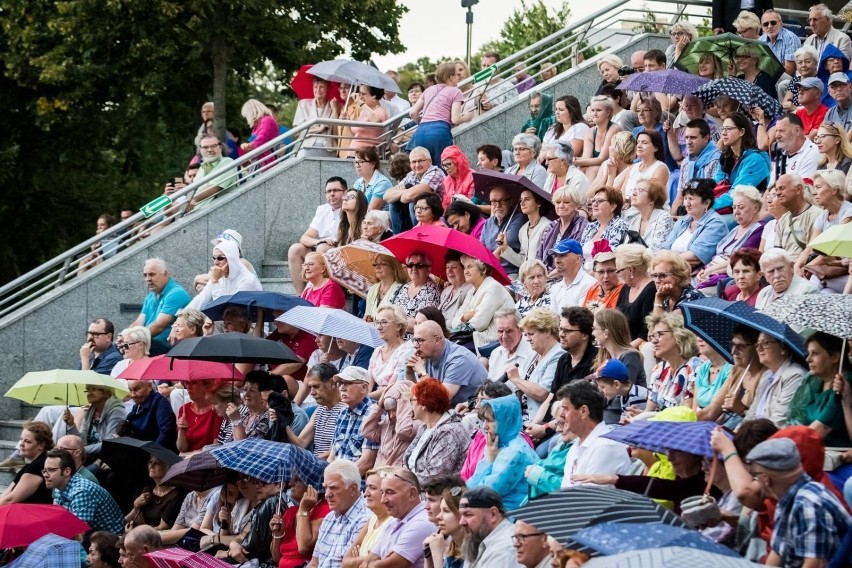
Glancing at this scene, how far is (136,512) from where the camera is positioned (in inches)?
530

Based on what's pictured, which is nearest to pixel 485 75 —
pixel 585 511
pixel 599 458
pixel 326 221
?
pixel 326 221

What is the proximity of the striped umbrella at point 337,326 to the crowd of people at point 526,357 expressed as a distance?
227 millimetres

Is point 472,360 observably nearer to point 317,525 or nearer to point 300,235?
point 317,525

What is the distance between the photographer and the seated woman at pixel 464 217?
15.8 meters

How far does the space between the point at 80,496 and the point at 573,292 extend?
452 centimetres

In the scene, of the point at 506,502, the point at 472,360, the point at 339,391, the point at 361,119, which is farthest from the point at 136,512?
the point at 361,119

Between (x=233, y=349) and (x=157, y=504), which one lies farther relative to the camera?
(x=233, y=349)

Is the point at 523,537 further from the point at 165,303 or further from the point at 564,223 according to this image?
the point at 165,303

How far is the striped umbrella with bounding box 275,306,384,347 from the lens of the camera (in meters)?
13.7

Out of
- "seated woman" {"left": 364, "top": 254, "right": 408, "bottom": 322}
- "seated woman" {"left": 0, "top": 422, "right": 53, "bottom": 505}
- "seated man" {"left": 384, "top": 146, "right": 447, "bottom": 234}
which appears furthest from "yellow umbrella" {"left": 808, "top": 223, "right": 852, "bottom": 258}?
"seated woman" {"left": 0, "top": 422, "right": 53, "bottom": 505}

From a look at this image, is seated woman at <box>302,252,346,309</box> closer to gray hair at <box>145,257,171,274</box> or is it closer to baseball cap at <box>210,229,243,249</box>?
baseball cap at <box>210,229,243,249</box>

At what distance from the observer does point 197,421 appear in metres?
14.5

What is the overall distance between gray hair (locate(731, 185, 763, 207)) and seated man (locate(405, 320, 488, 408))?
262 cm

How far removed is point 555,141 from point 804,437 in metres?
9.31
